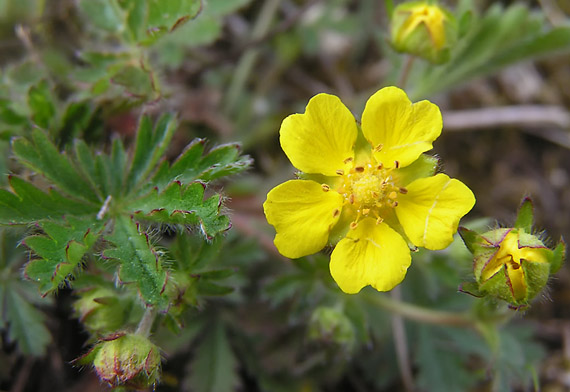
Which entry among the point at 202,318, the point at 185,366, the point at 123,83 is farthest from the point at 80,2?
the point at 185,366

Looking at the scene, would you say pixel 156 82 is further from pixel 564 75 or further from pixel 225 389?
pixel 564 75

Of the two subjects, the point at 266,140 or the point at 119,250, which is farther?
the point at 266,140

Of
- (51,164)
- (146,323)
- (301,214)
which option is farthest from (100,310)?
(301,214)

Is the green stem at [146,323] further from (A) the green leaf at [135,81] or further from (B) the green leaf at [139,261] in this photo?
(A) the green leaf at [135,81]

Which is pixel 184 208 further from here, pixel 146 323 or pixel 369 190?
pixel 369 190

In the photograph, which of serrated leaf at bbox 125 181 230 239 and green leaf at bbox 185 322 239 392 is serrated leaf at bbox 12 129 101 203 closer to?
serrated leaf at bbox 125 181 230 239

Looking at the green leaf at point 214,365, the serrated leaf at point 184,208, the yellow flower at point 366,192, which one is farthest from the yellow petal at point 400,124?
the green leaf at point 214,365
